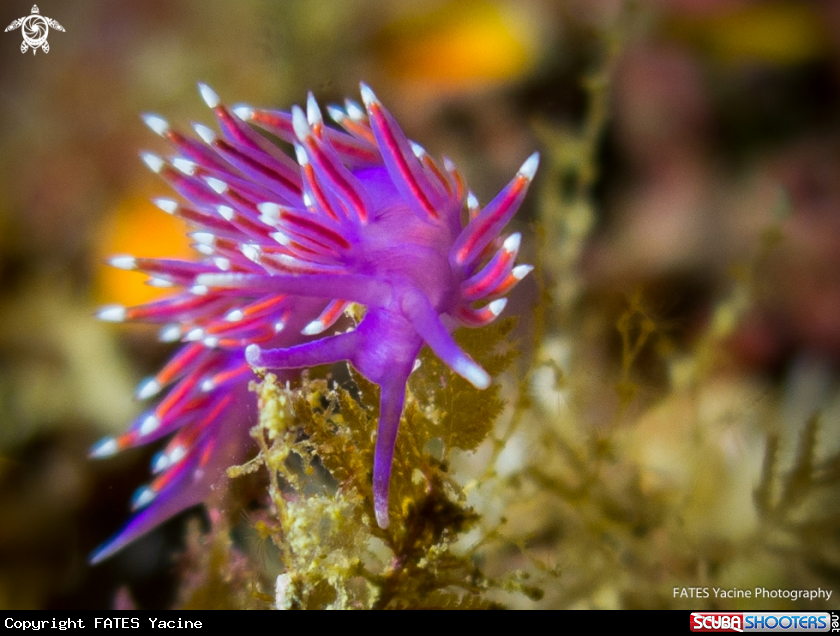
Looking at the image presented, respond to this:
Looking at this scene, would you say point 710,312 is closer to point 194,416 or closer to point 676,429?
point 676,429

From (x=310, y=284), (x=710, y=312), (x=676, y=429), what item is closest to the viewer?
(x=310, y=284)

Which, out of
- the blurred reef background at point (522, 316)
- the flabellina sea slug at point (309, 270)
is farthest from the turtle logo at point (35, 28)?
the flabellina sea slug at point (309, 270)

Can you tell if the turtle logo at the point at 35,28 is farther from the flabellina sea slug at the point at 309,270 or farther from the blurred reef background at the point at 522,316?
the flabellina sea slug at the point at 309,270

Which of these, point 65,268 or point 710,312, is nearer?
point 710,312

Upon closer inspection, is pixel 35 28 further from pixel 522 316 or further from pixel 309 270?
pixel 522 316

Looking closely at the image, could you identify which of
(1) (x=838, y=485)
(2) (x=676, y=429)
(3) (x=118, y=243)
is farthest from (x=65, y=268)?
(1) (x=838, y=485)
